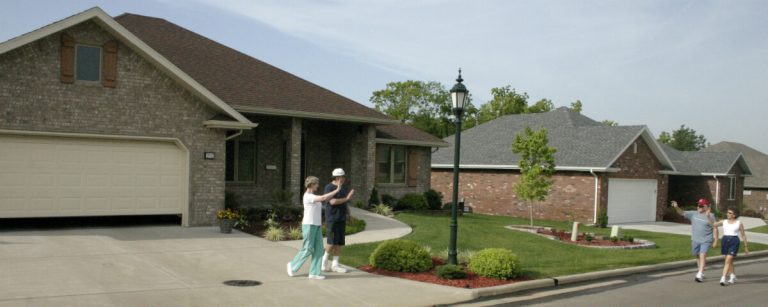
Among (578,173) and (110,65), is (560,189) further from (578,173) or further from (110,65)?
(110,65)

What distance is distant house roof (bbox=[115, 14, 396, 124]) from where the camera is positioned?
20.4 metres

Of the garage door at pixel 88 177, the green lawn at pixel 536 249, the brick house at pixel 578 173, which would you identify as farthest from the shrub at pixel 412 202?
the garage door at pixel 88 177

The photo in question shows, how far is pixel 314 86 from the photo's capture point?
24.4m

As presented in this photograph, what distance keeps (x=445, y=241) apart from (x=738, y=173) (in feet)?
98.3

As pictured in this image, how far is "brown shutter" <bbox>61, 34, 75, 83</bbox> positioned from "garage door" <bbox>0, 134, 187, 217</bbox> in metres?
1.47

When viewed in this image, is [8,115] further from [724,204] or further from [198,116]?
[724,204]

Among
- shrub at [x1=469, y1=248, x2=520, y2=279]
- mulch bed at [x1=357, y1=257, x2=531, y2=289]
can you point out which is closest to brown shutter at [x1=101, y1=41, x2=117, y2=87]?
mulch bed at [x1=357, y1=257, x2=531, y2=289]

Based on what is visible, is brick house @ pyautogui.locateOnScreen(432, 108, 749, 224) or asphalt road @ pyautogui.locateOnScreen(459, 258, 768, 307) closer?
asphalt road @ pyautogui.locateOnScreen(459, 258, 768, 307)

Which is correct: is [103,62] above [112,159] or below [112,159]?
above

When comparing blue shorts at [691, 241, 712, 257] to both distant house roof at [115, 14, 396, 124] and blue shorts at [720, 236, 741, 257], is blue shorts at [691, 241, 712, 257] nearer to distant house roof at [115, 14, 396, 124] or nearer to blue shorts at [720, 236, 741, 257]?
blue shorts at [720, 236, 741, 257]

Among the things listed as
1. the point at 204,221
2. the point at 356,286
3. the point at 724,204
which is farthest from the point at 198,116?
the point at 724,204

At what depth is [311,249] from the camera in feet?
35.7

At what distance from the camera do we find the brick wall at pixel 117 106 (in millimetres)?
14586

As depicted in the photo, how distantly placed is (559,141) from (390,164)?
32.6 feet
